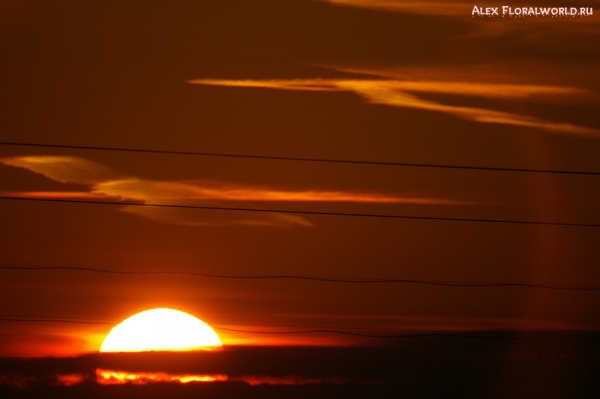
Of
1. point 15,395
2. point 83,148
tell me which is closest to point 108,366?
point 15,395

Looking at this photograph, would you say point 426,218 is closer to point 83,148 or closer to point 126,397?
point 83,148

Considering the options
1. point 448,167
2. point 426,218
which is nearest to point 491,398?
point 426,218

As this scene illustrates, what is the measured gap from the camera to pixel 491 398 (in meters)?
12.8

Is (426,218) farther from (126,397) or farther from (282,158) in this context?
(126,397)

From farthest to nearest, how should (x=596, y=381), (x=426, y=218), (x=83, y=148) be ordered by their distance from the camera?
(x=596, y=381), (x=426, y=218), (x=83, y=148)

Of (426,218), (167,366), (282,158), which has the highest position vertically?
(282,158)

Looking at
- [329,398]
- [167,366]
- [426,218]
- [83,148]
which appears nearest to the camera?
[83,148]

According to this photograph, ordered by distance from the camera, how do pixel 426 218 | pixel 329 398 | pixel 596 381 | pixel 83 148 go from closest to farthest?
pixel 83 148 → pixel 426 218 → pixel 596 381 → pixel 329 398

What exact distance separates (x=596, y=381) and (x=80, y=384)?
335 inches

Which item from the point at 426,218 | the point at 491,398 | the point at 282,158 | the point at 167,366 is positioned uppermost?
the point at 282,158

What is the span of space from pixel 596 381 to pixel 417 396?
283 cm

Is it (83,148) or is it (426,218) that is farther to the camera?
(426,218)

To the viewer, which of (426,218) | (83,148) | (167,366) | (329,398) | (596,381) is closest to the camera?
(83,148)

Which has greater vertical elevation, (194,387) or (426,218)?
(426,218)
